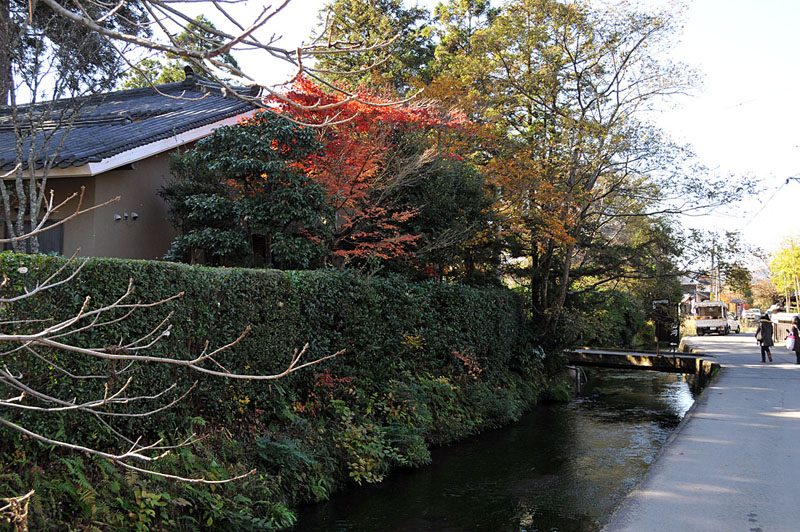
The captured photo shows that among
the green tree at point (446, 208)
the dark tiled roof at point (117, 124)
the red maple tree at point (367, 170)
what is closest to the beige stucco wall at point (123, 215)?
the dark tiled roof at point (117, 124)

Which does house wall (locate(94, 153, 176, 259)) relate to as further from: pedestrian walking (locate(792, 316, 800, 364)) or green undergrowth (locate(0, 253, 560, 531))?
pedestrian walking (locate(792, 316, 800, 364))

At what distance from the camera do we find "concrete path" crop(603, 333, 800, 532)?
18.4 ft

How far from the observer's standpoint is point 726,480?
22.6 feet

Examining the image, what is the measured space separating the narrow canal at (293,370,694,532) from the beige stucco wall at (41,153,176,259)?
262 inches

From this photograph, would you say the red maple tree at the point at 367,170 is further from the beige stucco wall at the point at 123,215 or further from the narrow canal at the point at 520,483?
the narrow canal at the point at 520,483

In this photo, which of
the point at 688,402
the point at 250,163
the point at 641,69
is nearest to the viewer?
the point at 250,163

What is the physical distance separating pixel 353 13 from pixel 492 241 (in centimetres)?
1259

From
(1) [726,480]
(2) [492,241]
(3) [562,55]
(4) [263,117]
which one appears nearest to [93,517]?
(1) [726,480]

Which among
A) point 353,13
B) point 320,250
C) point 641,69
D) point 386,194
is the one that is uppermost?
point 353,13

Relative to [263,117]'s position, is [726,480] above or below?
below

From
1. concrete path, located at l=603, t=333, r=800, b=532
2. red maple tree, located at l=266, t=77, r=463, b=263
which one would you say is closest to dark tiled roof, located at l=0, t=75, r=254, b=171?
red maple tree, located at l=266, t=77, r=463, b=263

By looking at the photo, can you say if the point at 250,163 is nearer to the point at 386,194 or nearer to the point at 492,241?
the point at 386,194

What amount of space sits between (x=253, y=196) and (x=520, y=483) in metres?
6.83

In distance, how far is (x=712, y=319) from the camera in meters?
46.0
